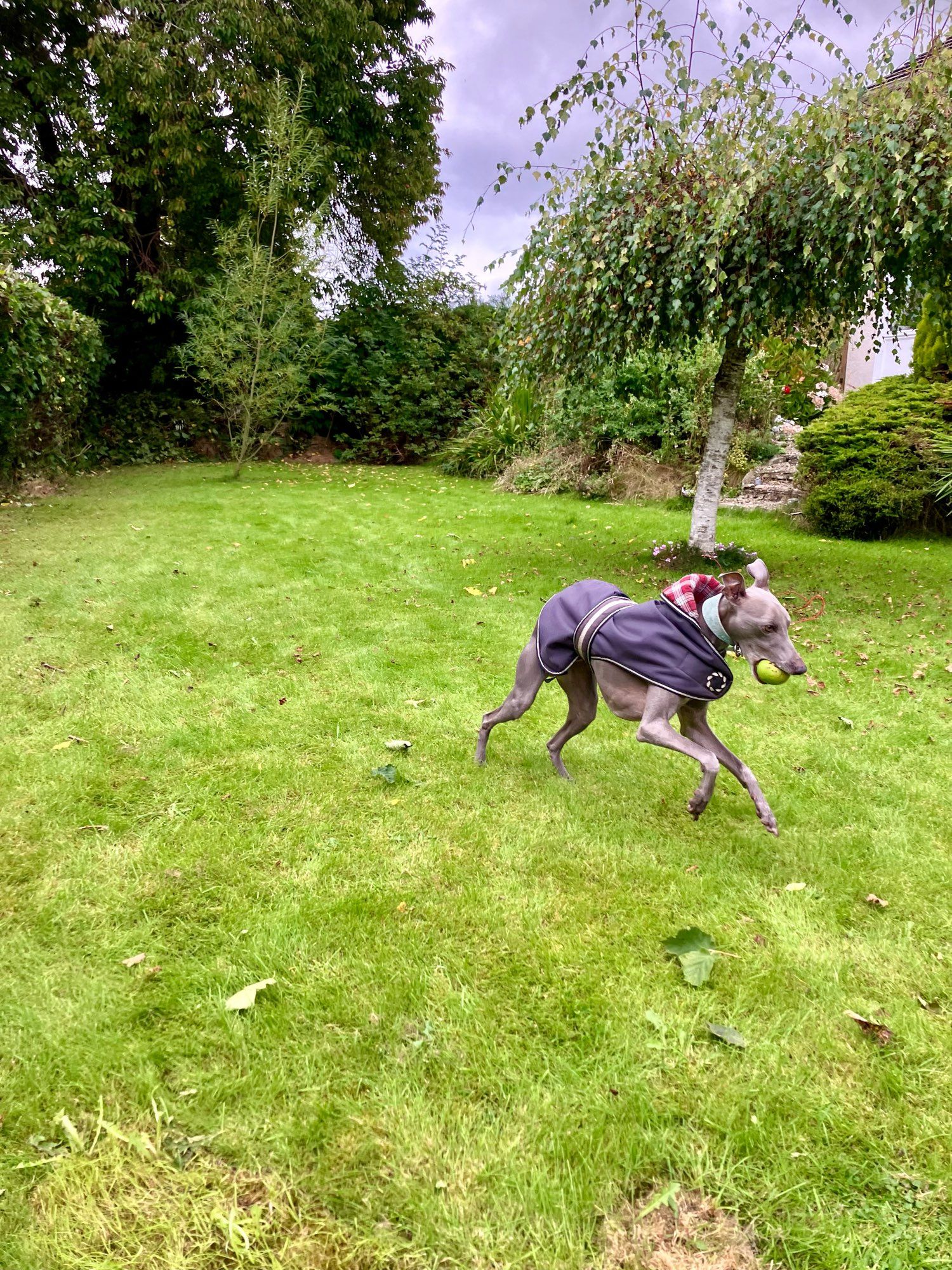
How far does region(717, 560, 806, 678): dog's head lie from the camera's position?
2.58 metres

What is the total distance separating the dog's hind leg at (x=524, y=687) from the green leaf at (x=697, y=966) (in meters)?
1.29

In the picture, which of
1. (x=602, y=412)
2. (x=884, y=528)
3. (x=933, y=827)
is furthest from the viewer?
(x=602, y=412)

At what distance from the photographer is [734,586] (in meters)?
2.58

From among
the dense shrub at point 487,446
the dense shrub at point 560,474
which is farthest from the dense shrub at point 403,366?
the dense shrub at point 560,474

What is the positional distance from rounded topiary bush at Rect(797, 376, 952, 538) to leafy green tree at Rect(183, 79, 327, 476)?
29.7 ft

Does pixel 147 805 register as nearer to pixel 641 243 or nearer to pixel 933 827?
pixel 933 827

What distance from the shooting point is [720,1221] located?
5.09 ft

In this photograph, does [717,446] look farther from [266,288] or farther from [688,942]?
[266,288]

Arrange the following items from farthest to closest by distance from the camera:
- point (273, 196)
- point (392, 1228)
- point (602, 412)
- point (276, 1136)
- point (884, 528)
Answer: point (602, 412) → point (273, 196) → point (884, 528) → point (276, 1136) → point (392, 1228)

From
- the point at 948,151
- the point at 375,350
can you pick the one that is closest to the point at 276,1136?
the point at 948,151

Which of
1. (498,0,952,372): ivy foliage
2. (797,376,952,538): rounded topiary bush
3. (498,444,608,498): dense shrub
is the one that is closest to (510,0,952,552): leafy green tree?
(498,0,952,372): ivy foliage

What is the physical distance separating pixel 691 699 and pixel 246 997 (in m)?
2.01

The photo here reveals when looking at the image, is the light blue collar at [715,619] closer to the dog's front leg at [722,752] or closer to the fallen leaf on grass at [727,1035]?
the dog's front leg at [722,752]

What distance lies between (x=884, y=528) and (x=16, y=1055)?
9.72 metres
